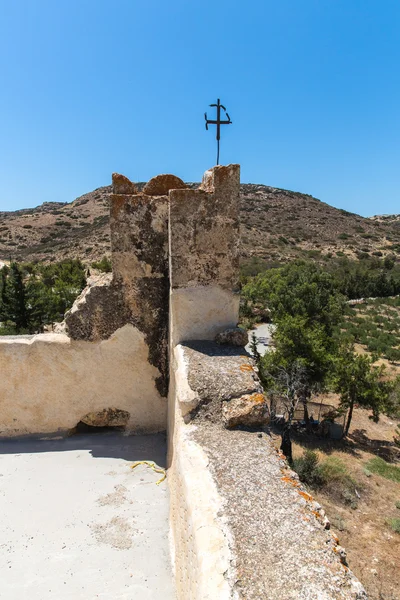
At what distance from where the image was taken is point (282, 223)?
51625 millimetres

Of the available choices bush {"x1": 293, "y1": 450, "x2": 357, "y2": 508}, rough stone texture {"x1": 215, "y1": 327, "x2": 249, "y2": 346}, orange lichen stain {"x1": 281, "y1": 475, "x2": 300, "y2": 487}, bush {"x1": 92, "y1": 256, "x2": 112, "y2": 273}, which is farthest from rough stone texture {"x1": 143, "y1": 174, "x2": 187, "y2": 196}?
bush {"x1": 92, "y1": 256, "x2": 112, "y2": 273}

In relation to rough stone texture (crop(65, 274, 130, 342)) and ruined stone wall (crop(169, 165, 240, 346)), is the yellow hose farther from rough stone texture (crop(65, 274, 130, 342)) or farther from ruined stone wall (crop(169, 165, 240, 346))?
rough stone texture (crop(65, 274, 130, 342))

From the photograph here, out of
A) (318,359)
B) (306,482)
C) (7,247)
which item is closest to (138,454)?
(306,482)

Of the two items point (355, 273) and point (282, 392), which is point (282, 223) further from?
point (282, 392)

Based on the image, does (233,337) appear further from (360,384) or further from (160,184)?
(360,384)

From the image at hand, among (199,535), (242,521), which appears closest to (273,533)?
(242,521)

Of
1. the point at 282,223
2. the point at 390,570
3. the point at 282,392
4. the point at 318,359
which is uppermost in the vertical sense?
the point at 282,223

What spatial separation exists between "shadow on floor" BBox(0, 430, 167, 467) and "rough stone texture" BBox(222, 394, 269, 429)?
1.77 metres

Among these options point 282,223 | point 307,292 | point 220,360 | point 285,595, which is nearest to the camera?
point 285,595

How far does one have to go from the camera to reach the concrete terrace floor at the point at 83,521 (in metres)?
2.87

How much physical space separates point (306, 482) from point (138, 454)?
497 centimetres

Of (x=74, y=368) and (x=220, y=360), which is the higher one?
(x=220, y=360)

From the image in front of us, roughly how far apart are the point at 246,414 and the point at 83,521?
1.87 m

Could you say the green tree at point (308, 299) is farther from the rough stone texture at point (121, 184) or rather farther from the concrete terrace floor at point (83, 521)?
the concrete terrace floor at point (83, 521)
